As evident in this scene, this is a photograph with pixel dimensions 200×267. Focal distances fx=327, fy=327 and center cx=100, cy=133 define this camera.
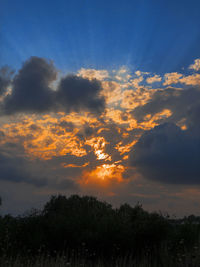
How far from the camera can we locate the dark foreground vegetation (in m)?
18.1

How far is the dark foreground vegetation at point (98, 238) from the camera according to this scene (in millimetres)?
18109

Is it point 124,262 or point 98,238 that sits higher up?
point 98,238

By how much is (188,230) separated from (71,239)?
695 cm

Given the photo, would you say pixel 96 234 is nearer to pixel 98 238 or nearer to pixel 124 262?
pixel 98 238

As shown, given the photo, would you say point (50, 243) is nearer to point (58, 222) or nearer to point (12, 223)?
point (58, 222)

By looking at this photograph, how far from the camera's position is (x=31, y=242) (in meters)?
19.2

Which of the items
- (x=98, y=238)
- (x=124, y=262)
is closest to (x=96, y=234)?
(x=98, y=238)

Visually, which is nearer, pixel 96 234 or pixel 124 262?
pixel 124 262

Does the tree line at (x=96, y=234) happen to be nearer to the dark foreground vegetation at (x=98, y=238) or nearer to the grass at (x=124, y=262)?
the dark foreground vegetation at (x=98, y=238)

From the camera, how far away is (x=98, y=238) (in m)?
18.5

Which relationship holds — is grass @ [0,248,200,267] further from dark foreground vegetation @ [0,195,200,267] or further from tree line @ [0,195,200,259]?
tree line @ [0,195,200,259]

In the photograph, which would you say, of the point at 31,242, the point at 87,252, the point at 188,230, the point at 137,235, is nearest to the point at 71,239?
the point at 87,252

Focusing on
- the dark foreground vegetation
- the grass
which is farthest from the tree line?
the grass

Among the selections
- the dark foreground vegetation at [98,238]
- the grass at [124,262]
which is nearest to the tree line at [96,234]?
the dark foreground vegetation at [98,238]
